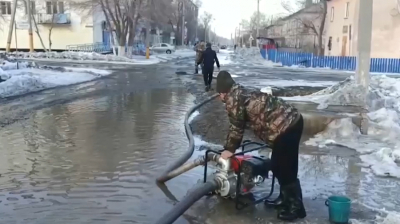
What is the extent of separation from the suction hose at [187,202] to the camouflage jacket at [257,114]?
49 centimetres

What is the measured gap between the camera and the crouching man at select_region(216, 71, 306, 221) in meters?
4.60

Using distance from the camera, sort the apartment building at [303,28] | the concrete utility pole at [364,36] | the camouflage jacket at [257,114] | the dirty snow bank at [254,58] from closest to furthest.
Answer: the camouflage jacket at [257,114] < the concrete utility pole at [364,36] < the dirty snow bank at [254,58] < the apartment building at [303,28]

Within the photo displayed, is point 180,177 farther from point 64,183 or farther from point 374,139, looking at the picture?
point 374,139

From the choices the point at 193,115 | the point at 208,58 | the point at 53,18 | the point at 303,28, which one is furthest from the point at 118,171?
the point at 303,28

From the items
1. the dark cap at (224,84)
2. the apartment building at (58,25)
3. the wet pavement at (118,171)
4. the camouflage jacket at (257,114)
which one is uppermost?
the apartment building at (58,25)

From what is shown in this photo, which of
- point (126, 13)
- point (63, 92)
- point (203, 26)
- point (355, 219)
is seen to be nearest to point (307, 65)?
point (126, 13)

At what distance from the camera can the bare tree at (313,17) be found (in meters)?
53.1

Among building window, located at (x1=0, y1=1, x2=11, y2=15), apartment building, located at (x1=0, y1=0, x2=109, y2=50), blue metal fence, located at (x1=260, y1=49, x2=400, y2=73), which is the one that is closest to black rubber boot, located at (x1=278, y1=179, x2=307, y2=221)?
blue metal fence, located at (x1=260, y1=49, x2=400, y2=73)

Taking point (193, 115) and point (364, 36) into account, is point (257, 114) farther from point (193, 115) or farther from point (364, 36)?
point (364, 36)

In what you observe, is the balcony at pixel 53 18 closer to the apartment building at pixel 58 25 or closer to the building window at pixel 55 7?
the apartment building at pixel 58 25

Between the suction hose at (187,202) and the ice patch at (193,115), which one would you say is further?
the ice patch at (193,115)

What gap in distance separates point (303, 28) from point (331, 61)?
93.0 feet

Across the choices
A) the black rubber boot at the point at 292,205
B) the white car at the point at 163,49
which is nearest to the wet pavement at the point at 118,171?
the black rubber boot at the point at 292,205

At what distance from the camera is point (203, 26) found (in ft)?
438
